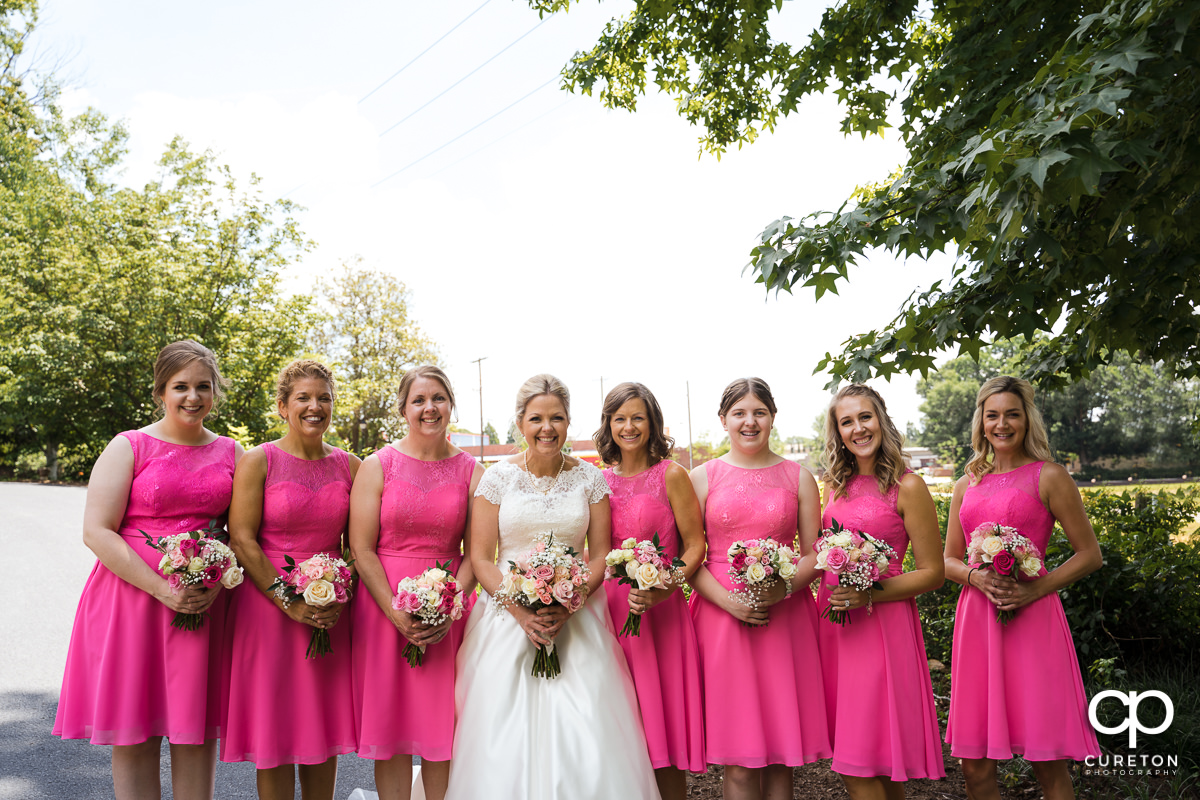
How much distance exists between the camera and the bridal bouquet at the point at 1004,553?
4.05 metres

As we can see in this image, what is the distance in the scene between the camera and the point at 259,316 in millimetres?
29438

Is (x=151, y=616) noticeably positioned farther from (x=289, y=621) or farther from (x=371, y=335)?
(x=371, y=335)

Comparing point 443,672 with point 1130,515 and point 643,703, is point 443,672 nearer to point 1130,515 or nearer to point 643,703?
point 643,703

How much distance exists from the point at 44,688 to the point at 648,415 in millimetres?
6879

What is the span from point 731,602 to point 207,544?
8.99ft

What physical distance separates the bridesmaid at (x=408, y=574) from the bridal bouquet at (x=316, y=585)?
0.72ft

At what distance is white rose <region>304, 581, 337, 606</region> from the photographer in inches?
153

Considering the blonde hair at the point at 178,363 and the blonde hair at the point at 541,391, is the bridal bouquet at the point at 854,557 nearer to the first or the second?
the blonde hair at the point at 541,391

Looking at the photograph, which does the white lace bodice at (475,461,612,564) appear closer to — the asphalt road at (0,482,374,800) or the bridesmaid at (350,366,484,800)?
the bridesmaid at (350,366,484,800)

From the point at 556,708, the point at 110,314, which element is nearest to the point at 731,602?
the point at 556,708

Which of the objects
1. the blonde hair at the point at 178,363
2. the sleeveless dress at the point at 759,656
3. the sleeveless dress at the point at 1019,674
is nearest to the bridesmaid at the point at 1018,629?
the sleeveless dress at the point at 1019,674

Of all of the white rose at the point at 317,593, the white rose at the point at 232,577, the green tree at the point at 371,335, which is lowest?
the white rose at the point at 317,593

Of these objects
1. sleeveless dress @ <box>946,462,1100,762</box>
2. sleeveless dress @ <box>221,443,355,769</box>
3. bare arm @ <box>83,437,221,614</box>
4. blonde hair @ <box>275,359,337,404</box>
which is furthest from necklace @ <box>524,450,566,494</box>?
sleeveless dress @ <box>946,462,1100,762</box>

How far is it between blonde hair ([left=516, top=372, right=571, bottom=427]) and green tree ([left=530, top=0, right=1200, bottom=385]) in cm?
130
